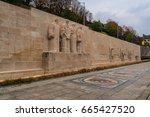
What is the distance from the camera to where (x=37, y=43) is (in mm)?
10125

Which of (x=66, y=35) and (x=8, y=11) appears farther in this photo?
(x=66, y=35)

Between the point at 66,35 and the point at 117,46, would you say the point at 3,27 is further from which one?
the point at 117,46

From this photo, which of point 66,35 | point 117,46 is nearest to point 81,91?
point 66,35

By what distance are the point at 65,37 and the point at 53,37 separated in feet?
3.71

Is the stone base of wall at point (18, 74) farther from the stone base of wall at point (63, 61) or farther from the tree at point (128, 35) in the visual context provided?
the tree at point (128, 35)

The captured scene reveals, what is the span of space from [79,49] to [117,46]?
35.8 feet

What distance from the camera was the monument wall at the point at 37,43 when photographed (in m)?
8.42

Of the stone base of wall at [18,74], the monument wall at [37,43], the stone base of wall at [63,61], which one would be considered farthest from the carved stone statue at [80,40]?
the stone base of wall at [18,74]

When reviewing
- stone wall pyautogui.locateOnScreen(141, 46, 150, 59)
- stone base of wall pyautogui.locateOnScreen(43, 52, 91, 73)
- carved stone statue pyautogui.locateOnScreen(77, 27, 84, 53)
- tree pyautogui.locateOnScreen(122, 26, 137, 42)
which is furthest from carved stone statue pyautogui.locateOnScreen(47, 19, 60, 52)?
stone wall pyautogui.locateOnScreen(141, 46, 150, 59)

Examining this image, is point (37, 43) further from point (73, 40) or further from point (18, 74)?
point (73, 40)

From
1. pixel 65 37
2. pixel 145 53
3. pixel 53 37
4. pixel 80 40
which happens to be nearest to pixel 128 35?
pixel 145 53

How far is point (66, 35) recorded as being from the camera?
12.0 metres

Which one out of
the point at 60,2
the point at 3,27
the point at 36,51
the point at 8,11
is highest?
the point at 60,2

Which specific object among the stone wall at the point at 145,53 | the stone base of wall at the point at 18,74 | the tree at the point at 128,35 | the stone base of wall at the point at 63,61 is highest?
the tree at the point at 128,35
